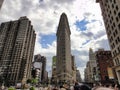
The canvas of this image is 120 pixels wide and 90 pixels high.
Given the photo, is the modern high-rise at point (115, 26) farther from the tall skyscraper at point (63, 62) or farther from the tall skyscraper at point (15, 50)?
the tall skyscraper at point (15, 50)

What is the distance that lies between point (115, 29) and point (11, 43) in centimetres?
12131

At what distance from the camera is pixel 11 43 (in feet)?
454

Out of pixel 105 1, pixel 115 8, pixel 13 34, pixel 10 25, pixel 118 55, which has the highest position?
pixel 10 25

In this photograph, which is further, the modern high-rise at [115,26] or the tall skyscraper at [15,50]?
the tall skyscraper at [15,50]

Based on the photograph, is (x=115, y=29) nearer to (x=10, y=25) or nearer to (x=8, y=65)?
(x=8, y=65)

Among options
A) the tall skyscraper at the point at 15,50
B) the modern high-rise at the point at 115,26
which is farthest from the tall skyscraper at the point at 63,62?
the modern high-rise at the point at 115,26

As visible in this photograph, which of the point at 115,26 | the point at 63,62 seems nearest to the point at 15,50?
the point at 63,62

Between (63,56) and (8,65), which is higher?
(63,56)

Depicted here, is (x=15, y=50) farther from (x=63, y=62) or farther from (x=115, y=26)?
(x=115, y=26)

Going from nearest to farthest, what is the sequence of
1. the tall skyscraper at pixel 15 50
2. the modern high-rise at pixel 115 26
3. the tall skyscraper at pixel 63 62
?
the modern high-rise at pixel 115 26 < the tall skyscraper at pixel 15 50 < the tall skyscraper at pixel 63 62

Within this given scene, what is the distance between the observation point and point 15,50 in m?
134

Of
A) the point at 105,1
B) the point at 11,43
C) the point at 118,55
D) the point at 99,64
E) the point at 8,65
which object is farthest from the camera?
the point at 11,43

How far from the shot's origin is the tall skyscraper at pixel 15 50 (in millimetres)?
122750

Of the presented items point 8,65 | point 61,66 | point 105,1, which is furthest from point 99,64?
point 8,65
